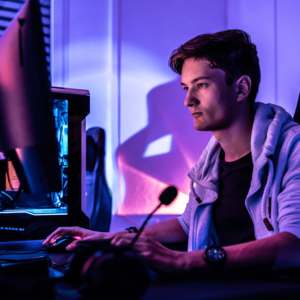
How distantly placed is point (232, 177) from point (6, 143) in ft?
2.49

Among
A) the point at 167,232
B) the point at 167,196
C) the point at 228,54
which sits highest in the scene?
the point at 228,54

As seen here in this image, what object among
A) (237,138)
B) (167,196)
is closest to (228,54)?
(237,138)

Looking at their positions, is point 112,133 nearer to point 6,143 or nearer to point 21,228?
point 21,228

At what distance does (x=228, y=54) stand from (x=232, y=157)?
38 cm

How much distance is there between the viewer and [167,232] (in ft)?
3.73

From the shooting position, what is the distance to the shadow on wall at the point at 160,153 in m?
2.51

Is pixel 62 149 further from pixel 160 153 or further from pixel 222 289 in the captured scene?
pixel 160 153

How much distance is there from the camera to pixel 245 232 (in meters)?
1.01

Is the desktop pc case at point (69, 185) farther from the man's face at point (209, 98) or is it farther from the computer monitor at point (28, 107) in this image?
the computer monitor at point (28, 107)

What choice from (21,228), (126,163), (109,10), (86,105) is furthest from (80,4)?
(21,228)

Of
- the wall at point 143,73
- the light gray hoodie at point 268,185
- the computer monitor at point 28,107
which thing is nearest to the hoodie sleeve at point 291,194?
the light gray hoodie at point 268,185

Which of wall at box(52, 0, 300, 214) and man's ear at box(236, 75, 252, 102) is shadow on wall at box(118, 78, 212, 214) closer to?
wall at box(52, 0, 300, 214)

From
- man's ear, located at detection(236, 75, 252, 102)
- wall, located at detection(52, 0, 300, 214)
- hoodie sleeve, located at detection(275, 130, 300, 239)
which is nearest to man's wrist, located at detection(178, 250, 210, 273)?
hoodie sleeve, located at detection(275, 130, 300, 239)

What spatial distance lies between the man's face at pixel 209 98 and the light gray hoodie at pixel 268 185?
0.36 ft
